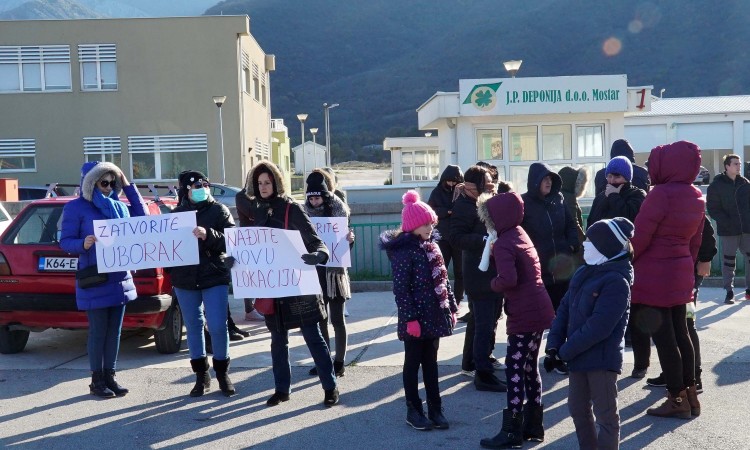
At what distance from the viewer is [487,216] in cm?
564

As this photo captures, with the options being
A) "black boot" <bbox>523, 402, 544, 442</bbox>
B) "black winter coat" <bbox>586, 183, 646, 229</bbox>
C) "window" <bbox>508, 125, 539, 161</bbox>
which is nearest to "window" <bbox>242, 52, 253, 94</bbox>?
"window" <bbox>508, 125, 539, 161</bbox>

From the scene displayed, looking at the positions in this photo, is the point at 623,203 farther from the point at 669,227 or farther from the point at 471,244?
the point at 471,244

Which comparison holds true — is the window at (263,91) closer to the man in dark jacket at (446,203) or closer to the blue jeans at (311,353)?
the man in dark jacket at (446,203)

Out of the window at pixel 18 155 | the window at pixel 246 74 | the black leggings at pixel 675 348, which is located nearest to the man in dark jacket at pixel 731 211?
the black leggings at pixel 675 348

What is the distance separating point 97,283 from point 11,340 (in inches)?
93.2

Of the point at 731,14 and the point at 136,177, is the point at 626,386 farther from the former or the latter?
the point at 731,14

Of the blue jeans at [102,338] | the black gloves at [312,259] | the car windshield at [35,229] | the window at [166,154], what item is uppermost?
the window at [166,154]

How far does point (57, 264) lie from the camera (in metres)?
7.95

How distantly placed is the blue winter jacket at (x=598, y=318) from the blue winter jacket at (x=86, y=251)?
3.70 metres

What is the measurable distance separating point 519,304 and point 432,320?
1.99 ft

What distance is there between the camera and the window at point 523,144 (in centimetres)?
1795

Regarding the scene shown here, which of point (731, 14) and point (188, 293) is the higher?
point (731, 14)

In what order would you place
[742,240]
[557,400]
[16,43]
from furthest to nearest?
[16,43], [742,240], [557,400]

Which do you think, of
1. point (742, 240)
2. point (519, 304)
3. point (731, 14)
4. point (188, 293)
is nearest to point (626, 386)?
point (519, 304)
